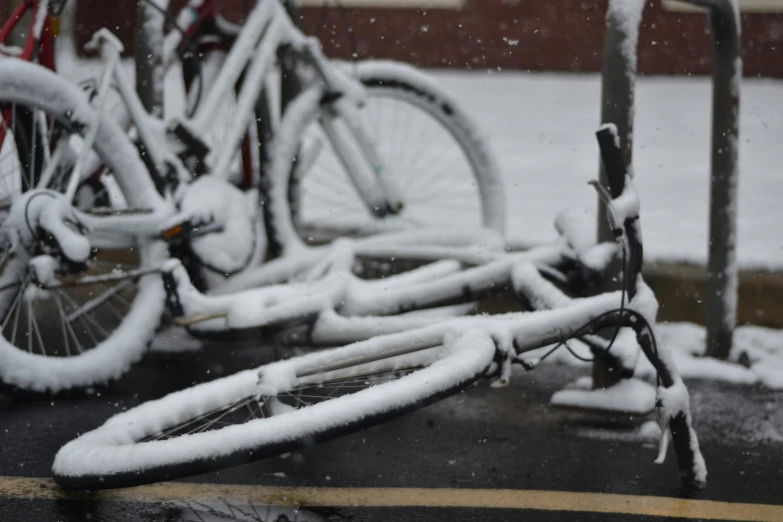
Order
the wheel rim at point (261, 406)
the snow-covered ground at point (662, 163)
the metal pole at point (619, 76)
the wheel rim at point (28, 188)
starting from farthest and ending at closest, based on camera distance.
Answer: the snow-covered ground at point (662, 163)
the wheel rim at point (28, 188)
the metal pole at point (619, 76)
the wheel rim at point (261, 406)

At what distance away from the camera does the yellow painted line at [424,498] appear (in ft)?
10.3

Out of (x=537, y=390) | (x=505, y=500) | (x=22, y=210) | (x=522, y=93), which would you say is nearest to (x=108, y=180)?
(x=22, y=210)

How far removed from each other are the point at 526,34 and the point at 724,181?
7.82 metres

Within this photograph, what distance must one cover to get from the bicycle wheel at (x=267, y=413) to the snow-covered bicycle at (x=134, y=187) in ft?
3.11

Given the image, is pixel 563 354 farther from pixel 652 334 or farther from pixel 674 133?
pixel 674 133

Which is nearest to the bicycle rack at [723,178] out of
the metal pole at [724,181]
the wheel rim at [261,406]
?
the metal pole at [724,181]

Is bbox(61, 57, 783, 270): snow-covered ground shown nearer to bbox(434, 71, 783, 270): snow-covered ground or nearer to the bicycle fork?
bbox(434, 71, 783, 270): snow-covered ground

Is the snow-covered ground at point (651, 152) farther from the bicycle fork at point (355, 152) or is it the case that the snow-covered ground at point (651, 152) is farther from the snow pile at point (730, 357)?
the bicycle fork at point (355, 152)

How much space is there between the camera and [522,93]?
39.0 feet

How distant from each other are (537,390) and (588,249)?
0.59 m

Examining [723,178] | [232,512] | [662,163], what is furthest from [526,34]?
[232,512]

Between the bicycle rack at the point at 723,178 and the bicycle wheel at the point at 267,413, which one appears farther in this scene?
the bicycle rack at the point at 723,178

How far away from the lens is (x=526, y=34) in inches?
470

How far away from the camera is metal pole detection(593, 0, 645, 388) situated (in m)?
3.78
